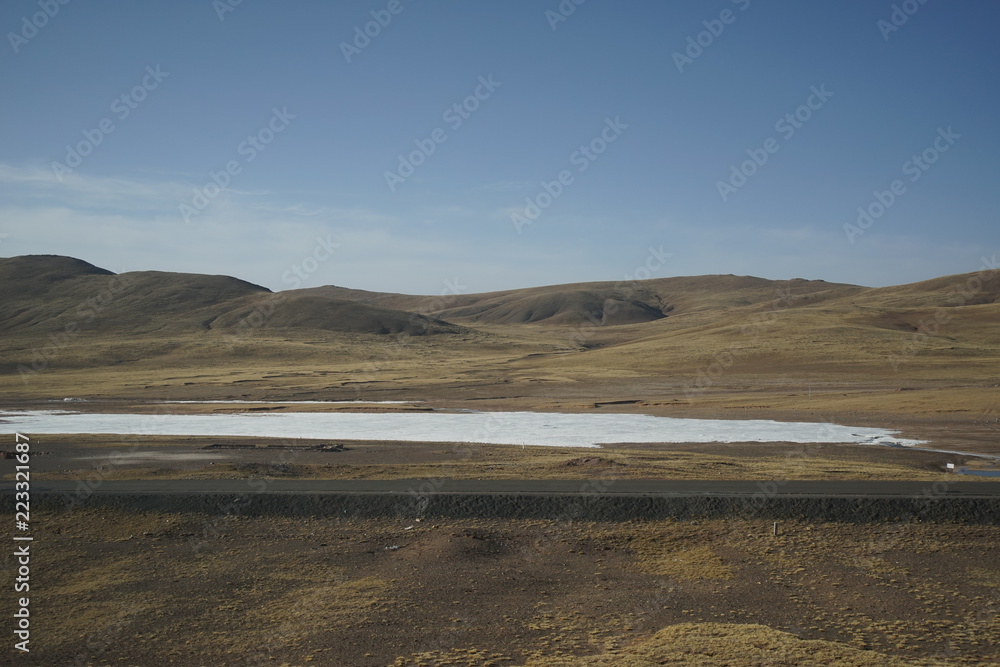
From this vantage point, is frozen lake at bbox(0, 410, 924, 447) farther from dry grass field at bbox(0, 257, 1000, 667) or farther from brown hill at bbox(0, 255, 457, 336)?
brown hill at bbox(0, 255, 457, 336)

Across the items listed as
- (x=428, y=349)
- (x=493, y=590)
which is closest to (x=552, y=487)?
(x=493, y=590)

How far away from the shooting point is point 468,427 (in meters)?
40.7

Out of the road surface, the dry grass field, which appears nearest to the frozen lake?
the dry grass field

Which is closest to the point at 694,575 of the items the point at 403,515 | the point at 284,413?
the point at 403,515

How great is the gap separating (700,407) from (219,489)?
37461 millimetres

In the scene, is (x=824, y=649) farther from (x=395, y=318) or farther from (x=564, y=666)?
(x=395, y=318)

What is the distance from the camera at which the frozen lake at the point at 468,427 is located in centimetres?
3503

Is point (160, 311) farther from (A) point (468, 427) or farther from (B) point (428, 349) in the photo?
(A) point (468, 427)

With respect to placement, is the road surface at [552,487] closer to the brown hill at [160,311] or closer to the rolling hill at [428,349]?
the rolling hill at [428,349]

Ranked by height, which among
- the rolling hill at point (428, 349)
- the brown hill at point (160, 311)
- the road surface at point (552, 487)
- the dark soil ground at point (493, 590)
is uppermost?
the brown hill at point (160, 311)

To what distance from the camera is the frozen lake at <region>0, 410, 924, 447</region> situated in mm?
35031

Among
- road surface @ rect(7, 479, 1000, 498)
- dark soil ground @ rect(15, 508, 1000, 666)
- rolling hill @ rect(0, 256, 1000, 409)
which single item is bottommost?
dark soil ground @ rect(15, 508, 1000, 666)

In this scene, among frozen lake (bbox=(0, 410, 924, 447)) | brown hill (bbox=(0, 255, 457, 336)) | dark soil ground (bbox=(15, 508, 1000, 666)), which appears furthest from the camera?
brown hill (bbox=(0, 255, 457, 336))

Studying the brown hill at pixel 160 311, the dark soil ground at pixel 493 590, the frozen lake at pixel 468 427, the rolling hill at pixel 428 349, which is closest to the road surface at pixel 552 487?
the dark soil ground at pixel 493 590
